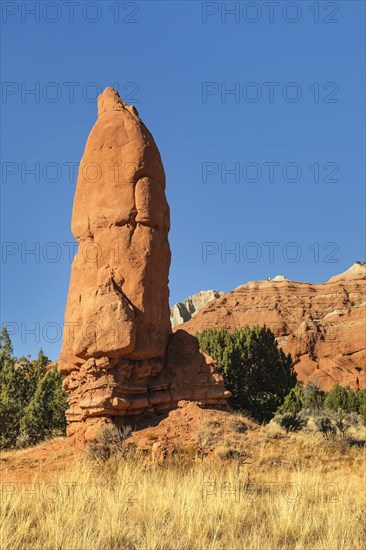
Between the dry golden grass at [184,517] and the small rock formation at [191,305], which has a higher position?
the small rock formation at [191,305]

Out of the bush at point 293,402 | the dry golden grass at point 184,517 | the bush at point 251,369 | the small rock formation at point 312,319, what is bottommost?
the dry golden grass at point 184,517

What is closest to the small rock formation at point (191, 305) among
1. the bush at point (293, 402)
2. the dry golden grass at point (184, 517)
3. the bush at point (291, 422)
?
the bush at point (293, 402)

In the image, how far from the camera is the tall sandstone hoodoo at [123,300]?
15773mm

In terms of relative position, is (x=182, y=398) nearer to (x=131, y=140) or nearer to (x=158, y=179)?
(x=158, y=179)

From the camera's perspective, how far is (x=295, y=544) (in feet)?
20.9

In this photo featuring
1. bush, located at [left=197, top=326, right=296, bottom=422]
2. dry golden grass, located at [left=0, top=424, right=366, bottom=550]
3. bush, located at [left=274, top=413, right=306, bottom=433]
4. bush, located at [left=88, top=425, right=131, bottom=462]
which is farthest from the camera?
bush, located at [left=197, top=326, right=296, bottom=422]

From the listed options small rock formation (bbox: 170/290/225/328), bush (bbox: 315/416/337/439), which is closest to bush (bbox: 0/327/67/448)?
bush (bbox: 315/416/337/439)

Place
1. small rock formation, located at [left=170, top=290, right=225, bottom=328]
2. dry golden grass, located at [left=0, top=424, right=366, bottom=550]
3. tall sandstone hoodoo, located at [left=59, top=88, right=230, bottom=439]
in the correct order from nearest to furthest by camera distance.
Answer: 1. dry golden grass, located at [left=0, top=424, right=366, bottom=550]
2. tall sandstone hoodoo, located at [left=59, top=88, right=230, bottom=439]
3. small rock formation, located at [left=170, top=290, right=225, bottom=328]

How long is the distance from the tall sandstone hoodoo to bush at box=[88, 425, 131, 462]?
0.45m

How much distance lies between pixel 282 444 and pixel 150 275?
6145mm

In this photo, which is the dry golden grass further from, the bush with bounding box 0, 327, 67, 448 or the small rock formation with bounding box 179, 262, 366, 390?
the small rock formation with bounding box 179, 262, 366, 390

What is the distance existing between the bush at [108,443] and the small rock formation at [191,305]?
90.1 meters

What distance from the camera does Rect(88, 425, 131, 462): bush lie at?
14.0 meters

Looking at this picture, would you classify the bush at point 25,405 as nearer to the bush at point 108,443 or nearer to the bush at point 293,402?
the bush at point 108,443
